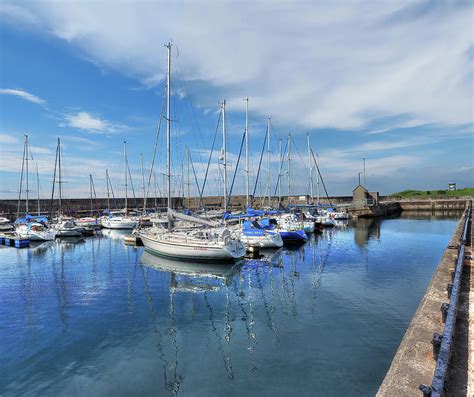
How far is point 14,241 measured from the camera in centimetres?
3303

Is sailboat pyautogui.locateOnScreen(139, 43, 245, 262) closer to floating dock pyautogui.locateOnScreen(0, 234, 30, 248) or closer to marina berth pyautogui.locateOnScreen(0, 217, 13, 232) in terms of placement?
floating dock pyautogui.locateOnScreen(0, 234, 30, 248)

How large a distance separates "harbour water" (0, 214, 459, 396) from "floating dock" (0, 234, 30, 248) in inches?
449

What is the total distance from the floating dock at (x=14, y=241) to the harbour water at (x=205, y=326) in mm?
11411

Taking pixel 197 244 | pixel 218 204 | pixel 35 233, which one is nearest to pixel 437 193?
pixel 218 204

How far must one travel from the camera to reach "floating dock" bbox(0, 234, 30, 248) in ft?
106

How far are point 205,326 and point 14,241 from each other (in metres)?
31.0

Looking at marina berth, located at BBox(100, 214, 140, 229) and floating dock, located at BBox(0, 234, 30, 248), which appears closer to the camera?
floating dock, located at BBox(0, 234, 30, 248)

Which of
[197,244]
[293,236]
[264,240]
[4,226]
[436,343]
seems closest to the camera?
[436,343]

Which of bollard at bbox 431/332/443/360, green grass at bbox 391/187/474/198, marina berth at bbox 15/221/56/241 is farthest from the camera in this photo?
green grass at bbox 391/187/474/198

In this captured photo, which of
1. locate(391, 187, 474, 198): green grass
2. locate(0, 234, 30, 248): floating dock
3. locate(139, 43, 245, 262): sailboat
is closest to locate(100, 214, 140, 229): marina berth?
locate(0, 234, 30, 248): floating dock

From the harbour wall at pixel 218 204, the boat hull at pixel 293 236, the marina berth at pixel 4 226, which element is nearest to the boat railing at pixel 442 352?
the boat hull at pixel 293 236

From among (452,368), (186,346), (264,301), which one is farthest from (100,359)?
(452,368)

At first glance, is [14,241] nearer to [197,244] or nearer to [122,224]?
[122,224]

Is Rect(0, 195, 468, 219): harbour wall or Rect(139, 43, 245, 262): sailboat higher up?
Rect(0, 195, 468, 219): harbour wall
